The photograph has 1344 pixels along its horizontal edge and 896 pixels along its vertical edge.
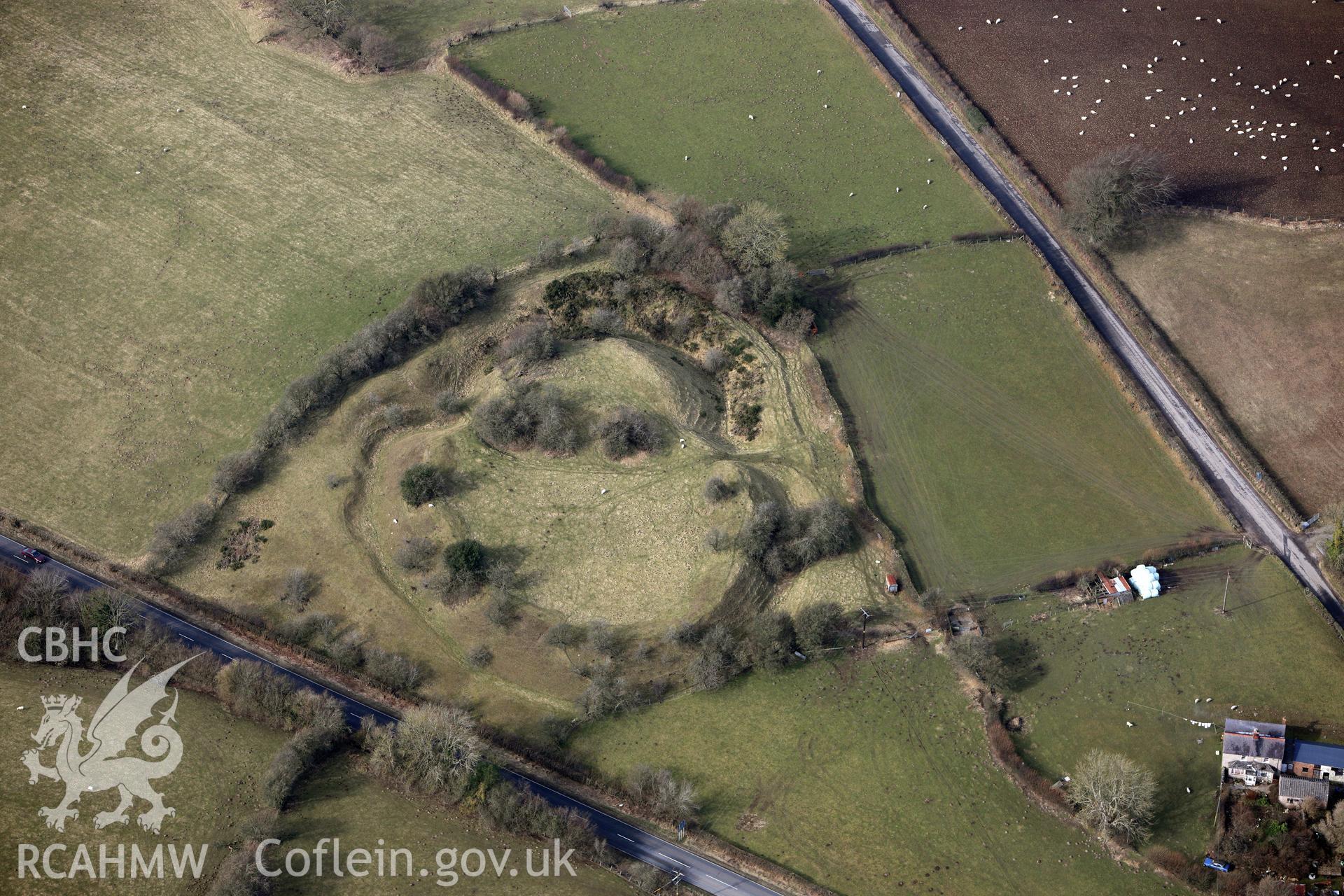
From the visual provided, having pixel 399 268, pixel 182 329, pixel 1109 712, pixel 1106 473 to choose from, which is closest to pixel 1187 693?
pixel 1109 712

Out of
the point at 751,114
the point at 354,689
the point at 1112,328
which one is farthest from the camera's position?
the point at 751,114

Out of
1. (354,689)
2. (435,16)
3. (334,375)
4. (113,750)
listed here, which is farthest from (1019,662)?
(435,16)

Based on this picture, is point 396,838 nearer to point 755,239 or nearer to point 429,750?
point 429,750

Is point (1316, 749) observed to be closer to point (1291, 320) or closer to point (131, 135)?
point (1291, 320)

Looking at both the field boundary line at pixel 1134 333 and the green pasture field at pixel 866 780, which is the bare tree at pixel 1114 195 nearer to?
the field boundary line at pixel 1134 333

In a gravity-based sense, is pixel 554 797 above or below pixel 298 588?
below

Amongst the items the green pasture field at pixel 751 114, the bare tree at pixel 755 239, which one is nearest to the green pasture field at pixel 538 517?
the bare tree at pixel 755 239

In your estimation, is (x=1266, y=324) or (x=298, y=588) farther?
(x=1266, y=324)

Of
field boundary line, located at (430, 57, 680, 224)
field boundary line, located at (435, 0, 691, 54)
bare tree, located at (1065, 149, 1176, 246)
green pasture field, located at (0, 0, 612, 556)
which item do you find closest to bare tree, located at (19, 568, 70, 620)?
green pasture field, located at (0, 0, 612, 556)
